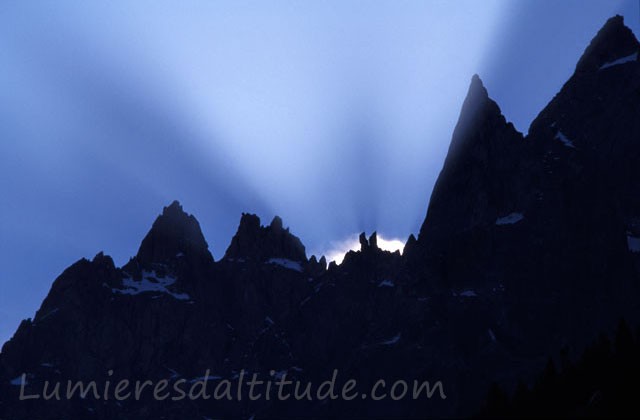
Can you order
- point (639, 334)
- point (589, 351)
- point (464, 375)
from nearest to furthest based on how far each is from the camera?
point (639, 334)
point (589, 351)
point (464, 375)

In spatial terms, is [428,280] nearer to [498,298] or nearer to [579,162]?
[498,298]

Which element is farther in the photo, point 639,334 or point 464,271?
point 464,271

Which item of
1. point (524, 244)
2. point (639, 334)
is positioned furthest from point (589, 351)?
point (524, 244)

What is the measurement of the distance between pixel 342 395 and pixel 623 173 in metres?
84.6

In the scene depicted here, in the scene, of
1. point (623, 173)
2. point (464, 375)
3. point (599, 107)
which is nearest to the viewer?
point (464, 375)

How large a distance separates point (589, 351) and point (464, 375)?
8399 centimetres

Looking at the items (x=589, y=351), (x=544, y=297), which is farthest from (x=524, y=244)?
(x=589, y=351)

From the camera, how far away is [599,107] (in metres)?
199

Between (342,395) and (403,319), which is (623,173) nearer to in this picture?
(403,319)

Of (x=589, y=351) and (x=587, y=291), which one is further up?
(x=587, y=291)

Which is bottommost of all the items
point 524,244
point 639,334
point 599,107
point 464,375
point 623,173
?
point 639,334

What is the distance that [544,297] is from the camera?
18100cm

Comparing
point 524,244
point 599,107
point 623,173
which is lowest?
point 524,244

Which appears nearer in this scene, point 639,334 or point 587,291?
point 639,334
